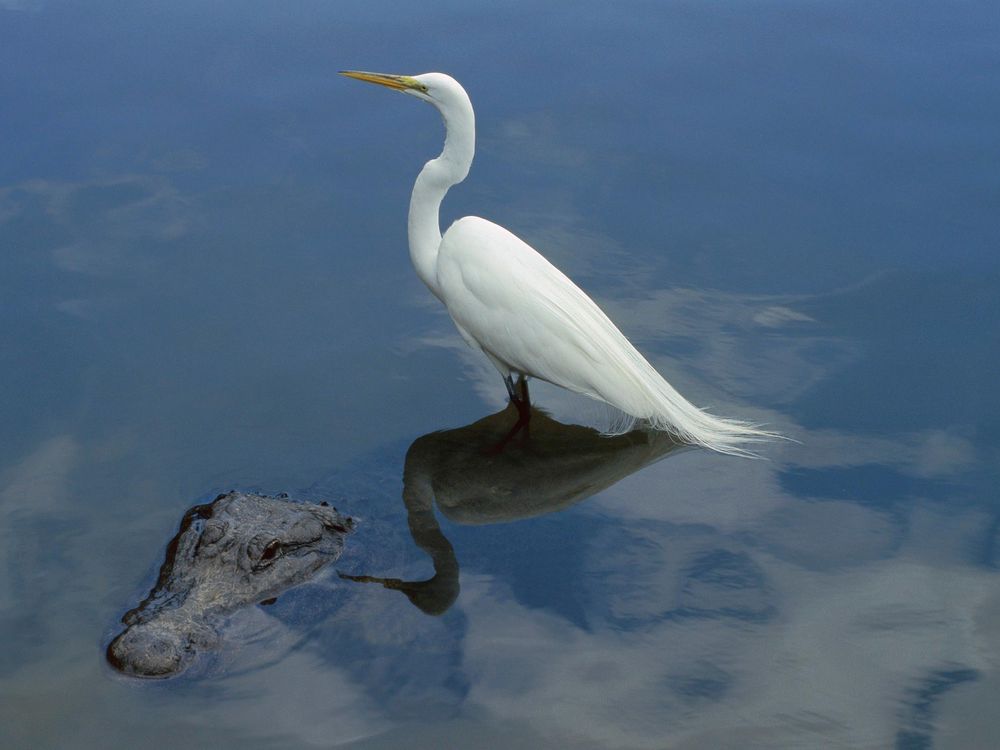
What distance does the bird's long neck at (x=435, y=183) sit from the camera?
5.18m

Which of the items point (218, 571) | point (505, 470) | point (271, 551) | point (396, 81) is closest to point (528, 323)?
point (505, 470)

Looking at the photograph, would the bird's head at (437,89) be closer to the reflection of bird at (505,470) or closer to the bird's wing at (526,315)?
the bird's wing at (526,315)

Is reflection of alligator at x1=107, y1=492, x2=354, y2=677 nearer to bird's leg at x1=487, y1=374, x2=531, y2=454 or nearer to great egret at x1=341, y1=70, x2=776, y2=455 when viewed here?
bird's leg at x1=487, y1=374, x2=531, y2=454

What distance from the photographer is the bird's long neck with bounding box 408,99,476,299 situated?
5176mm

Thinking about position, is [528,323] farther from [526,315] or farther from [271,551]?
[271,551]

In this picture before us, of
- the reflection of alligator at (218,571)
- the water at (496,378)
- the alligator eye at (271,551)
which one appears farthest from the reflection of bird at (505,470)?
the alligator eye at (271,551)

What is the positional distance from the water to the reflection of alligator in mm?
87

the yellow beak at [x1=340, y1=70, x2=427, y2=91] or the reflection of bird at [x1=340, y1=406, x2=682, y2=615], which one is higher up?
the yellow beak at [x1=340, y1=70, x2=427, y2=91]

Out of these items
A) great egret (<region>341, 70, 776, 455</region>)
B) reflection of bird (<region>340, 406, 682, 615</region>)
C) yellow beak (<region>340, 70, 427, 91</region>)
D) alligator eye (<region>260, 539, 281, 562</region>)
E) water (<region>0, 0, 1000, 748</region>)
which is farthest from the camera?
yellow beak (<region>340, 70, 427, 91</region>)

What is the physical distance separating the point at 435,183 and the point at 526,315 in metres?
0.82

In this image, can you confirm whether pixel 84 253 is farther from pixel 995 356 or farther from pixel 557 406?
pixel 995 356

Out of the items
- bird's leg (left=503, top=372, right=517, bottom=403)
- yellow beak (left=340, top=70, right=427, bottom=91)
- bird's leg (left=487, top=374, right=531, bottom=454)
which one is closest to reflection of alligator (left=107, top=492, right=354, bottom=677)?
bird's leg (left=487, top=374, right=531, bottom=454)

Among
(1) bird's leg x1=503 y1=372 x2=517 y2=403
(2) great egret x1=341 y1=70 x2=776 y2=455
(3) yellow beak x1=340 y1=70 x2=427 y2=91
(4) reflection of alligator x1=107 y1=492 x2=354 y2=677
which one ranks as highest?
(3) yellow beak x1=340 y1=70 x2=427 y2=91

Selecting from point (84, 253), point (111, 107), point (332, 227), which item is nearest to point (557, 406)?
point (332, 227)
